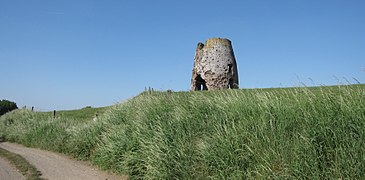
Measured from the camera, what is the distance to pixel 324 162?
5.17 metres

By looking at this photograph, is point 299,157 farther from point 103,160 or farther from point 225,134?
point 103,160

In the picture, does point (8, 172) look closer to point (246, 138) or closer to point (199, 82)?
point (246, 138)

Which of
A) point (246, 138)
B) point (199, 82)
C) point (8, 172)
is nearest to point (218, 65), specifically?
point (199, 82)

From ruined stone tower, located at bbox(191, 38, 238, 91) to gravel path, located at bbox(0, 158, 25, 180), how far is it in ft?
47.7

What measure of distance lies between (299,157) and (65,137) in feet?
37.6

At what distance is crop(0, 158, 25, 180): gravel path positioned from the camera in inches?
344

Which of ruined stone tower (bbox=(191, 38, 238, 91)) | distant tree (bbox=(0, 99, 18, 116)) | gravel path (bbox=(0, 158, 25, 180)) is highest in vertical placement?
ruined stone tower (bbox=(191, 38, 238, 91))

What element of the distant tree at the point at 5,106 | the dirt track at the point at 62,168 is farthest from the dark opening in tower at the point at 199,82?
the distant tree at the point at 5,106

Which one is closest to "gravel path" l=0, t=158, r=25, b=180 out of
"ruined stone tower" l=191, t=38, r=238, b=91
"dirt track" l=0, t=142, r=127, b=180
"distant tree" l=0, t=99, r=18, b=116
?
"dirt track" l=0, t=142, r=127, b=180

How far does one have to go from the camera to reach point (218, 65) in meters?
22.4

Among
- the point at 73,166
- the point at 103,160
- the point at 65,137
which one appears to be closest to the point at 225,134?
the point at 103,160

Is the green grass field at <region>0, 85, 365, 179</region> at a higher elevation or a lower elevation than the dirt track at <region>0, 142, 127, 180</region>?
higher

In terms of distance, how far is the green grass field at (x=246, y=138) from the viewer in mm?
5207

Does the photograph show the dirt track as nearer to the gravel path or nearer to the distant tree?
the gravel path
